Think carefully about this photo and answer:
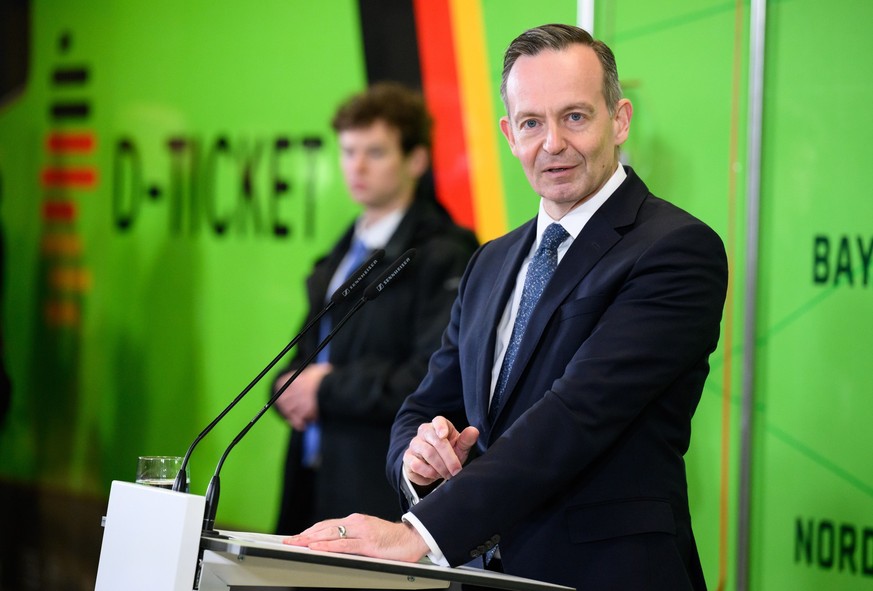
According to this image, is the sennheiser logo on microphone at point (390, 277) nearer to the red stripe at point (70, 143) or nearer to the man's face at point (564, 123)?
the man's face at point (564, 123)

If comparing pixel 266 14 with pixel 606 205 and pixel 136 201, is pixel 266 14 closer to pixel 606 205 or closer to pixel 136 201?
pixel 136 201

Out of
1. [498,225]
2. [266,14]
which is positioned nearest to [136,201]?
[266,14]

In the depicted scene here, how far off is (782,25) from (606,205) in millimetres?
1506

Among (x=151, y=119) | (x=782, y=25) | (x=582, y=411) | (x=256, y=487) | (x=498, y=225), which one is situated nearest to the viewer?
(x=582, y=411)

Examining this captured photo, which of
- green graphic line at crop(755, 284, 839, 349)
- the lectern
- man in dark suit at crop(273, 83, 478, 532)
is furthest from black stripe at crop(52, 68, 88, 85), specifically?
the lectern

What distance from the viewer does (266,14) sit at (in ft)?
15.1

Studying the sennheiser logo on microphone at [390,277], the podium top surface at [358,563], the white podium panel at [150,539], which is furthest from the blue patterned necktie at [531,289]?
the white podium panel at [150,539]

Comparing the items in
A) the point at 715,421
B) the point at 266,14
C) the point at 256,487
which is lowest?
the point at 256,487

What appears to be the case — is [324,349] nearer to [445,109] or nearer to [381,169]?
[381,169]

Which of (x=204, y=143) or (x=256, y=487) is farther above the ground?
(x=204, y=143)

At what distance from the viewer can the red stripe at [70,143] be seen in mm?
5285

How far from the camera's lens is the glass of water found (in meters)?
1.82

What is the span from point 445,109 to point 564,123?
2.05 metres

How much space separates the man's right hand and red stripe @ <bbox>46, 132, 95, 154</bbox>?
382 cm
